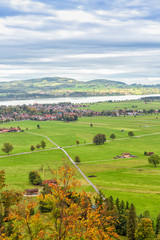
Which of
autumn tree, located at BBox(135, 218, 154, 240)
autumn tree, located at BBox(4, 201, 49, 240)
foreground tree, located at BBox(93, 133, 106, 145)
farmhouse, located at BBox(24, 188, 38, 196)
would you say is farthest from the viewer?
foreground tree, located at BBox(93, 133, 106, 145)

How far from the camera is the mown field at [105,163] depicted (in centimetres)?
7125

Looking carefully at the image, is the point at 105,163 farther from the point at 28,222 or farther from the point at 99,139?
the point at 28,222

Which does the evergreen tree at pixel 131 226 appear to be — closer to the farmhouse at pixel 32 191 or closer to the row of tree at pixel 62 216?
the row of tree at pixel 62 216

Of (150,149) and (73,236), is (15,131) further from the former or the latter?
(73,236)

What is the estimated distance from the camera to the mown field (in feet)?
234

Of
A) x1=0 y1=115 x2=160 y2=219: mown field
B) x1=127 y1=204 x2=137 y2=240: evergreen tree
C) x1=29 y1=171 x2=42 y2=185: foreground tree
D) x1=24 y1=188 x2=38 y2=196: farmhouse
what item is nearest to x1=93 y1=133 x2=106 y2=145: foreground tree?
x1=0 y1=115 x2=160 y2=219: mown field

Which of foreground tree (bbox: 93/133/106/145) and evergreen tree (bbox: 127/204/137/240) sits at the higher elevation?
foreground tree (bbox: 93/133/106/145)

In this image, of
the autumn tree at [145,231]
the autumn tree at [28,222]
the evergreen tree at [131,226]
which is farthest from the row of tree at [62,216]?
the evergreen tree at [131,226]

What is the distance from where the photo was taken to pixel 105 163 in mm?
105438

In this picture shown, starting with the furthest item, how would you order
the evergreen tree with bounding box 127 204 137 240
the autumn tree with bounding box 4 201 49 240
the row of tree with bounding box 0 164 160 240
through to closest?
1. the evergreen tree with bounding box 127 204 137 240
2. the autumn tree with bounding box 4 201 49 240
3. the row of tree with bounding box 0 164 160 240

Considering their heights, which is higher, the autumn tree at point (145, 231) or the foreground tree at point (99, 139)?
the foreground tree at point (99, 139)

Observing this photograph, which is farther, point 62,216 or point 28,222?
point 28,222

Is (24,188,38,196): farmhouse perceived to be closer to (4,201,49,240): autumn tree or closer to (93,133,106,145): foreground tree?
(4,201,49,240): autumn tree

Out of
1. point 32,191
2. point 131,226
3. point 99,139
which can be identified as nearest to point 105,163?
point 99,139
